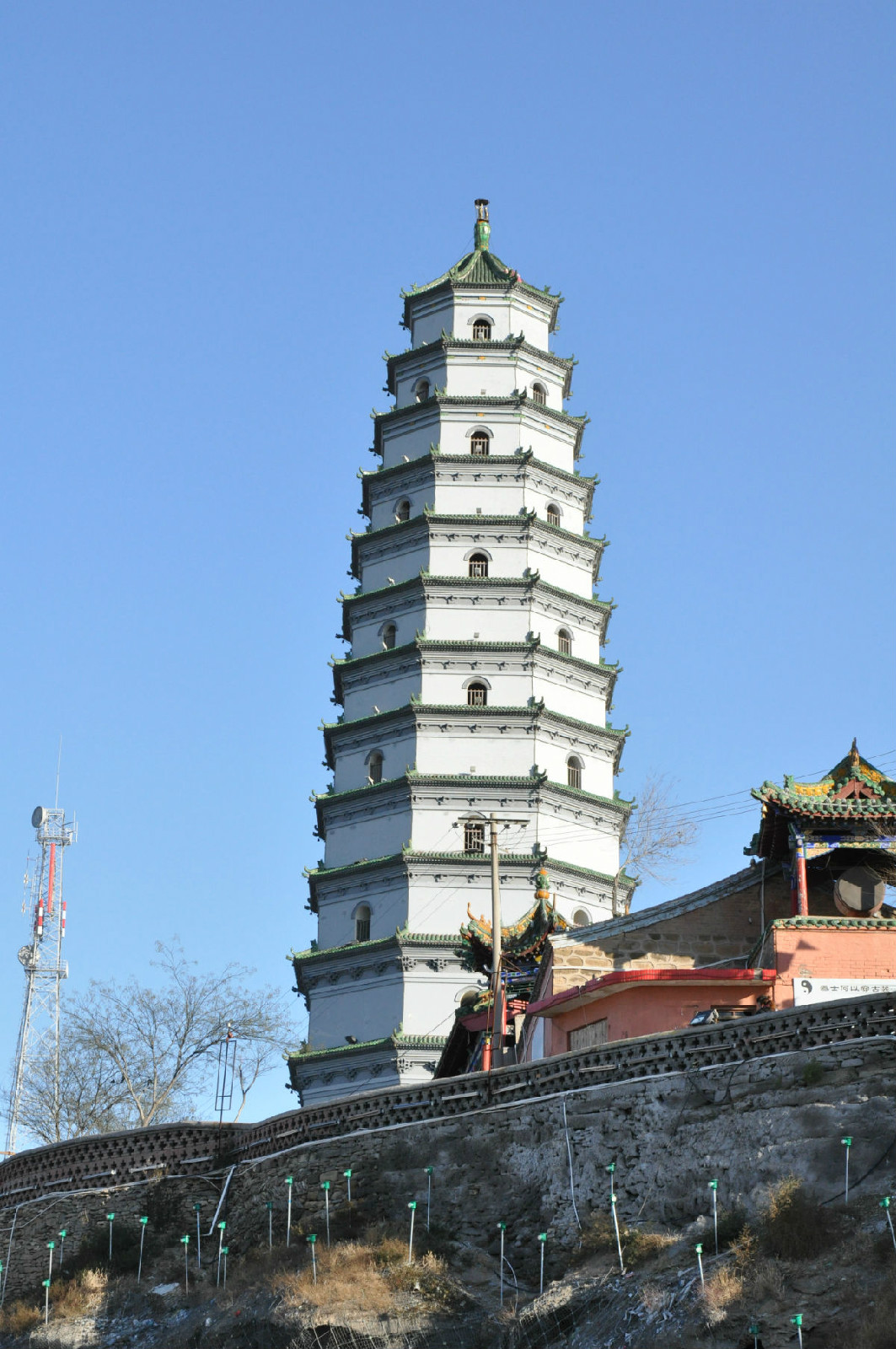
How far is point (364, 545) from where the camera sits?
5119 centimetres

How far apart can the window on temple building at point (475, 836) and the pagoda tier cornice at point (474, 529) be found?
8.51 m

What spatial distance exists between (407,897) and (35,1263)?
1927 centimetres

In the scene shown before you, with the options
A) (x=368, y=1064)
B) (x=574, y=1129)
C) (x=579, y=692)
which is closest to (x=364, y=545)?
(x=579, y=692)

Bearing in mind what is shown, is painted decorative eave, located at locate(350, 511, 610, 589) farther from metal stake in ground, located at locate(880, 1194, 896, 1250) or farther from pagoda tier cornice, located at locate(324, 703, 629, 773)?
metal stake in ground, located at locate(880, 1194, 896, 1250)

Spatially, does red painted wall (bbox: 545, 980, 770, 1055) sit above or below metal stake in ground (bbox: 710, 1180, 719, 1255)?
above

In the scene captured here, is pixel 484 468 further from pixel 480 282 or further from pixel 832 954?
pixel 832 954

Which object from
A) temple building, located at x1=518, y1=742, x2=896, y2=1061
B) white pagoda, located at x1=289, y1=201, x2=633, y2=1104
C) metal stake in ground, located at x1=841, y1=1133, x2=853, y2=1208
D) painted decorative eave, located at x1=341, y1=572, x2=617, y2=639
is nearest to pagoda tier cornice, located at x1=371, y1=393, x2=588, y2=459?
white pagoda, located at x1=289, y1=201, x2=633, y2=1104

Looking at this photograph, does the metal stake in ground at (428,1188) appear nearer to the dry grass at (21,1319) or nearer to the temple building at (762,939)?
the temple building at (762,939)

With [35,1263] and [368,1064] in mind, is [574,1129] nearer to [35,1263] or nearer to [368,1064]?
[35,1263]

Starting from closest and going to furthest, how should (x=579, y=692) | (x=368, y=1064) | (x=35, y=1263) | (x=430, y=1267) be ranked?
(x=430, y=1267) → (x=35, y=1263) → (x=368, y=1064) → (x=579, y=692)

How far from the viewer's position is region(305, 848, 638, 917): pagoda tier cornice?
146 feet

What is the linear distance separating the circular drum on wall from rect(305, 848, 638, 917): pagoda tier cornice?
54.5ft

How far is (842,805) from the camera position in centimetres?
2756

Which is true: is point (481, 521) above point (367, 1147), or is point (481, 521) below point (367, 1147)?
above
